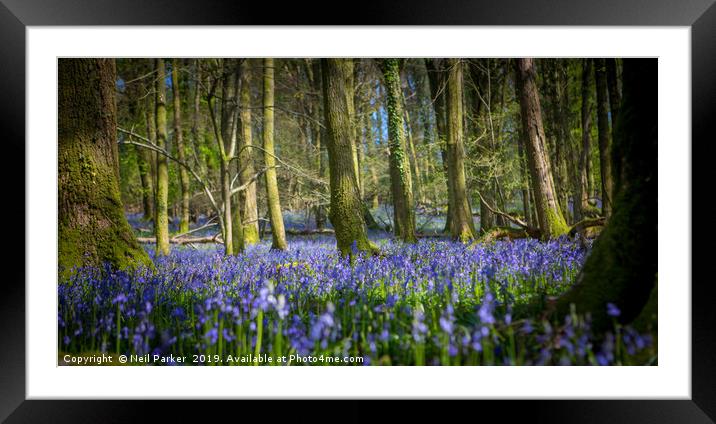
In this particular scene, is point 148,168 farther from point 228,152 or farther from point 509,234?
point 509,234

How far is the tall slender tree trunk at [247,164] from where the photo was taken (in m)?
6.79

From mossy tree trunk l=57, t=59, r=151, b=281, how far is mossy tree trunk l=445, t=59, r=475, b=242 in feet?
13.9

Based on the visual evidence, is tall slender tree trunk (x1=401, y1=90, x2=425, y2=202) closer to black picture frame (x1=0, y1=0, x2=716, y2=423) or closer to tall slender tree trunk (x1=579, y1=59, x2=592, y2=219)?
tall slender tree trunk (x1=579, y1=59, x2=592, y2=219)

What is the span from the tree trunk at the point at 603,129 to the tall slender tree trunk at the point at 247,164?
15.0ft

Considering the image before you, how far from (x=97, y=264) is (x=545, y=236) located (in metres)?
5.37

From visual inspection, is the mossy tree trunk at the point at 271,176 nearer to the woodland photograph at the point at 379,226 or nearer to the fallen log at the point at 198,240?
the woodland photograph at the point at 379,226

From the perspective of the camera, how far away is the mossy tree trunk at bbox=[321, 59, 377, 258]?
4.92 metres

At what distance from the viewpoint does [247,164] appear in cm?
730

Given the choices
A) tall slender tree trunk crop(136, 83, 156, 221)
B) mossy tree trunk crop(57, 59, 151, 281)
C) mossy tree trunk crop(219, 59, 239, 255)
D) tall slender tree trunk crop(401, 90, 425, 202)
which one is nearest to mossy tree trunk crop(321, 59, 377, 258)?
mossy tree trunk crop(219, 59, 239, 255)
